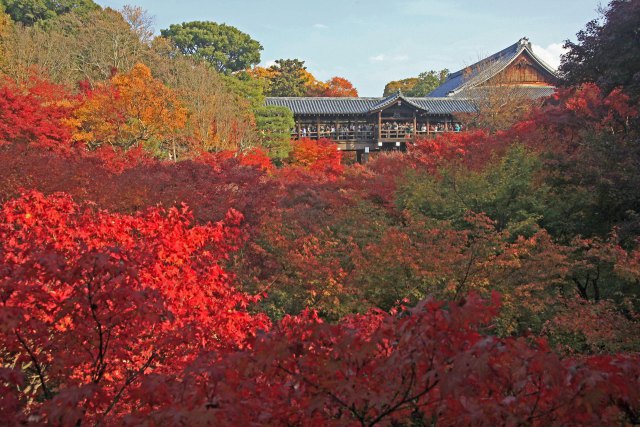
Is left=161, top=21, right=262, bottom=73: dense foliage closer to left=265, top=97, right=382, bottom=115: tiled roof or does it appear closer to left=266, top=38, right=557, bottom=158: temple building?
left=265, top=97, right=382, bottom=115: tiled roof

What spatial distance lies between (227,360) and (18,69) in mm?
24681

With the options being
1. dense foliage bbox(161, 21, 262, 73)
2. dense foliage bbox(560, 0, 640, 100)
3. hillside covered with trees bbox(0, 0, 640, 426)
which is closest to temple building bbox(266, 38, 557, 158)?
hillside covered with trees bbox(0, 0, 640, 426)

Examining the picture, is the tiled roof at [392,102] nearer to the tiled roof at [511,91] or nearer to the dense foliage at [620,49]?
the tiled roof at [511,91]

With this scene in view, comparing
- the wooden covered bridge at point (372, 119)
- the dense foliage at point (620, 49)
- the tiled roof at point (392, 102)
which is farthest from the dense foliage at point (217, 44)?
the dense foliage at point (620, 49)

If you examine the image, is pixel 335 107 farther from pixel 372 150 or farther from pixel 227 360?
pixel 227 360

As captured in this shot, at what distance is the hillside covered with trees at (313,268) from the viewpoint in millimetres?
3070

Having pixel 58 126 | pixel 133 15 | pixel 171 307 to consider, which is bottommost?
pixel 171 307

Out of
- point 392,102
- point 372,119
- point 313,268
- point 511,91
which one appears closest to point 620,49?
point 313,268

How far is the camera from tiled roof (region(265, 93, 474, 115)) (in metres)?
35.2

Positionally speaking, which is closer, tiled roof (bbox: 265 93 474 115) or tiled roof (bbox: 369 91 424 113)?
tiled roof (bbox: 369 91 424 113)

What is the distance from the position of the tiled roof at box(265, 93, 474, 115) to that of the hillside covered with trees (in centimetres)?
1104

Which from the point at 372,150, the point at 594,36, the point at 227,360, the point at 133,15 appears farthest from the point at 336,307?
the point at 372,150

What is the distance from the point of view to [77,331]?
4.66 m

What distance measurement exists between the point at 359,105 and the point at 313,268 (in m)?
28.2
